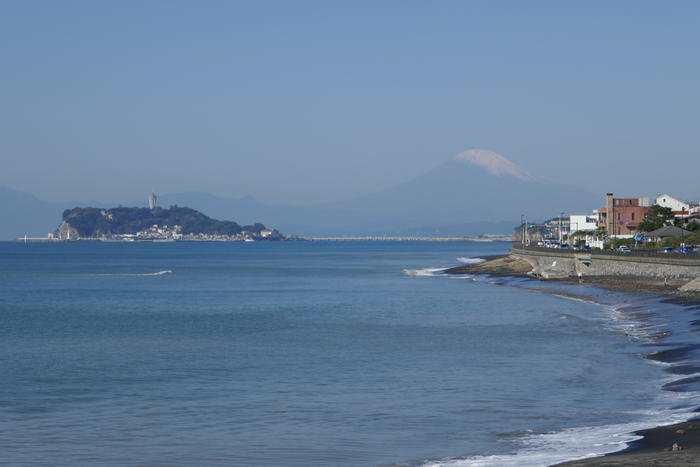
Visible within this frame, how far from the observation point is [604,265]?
8644 centimetres

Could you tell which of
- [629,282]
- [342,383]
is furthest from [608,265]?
[342,383]

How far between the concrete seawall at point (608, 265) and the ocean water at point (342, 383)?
827 cm

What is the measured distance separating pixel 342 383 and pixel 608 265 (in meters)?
60.8

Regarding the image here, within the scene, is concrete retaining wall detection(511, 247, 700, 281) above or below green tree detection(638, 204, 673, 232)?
below

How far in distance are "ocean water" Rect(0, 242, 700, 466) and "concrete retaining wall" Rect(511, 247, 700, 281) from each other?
8767 mm

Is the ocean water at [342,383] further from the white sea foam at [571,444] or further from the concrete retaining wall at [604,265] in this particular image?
the concrete retaining wall at [604,265]

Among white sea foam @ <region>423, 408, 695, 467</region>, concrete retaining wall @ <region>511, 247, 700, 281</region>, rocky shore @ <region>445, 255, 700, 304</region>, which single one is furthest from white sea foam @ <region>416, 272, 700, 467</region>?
concrete retaining wall @ <region>511, 247, 700, 281</region>

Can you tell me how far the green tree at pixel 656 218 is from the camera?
11550 cm

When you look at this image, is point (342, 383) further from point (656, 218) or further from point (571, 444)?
point (656, 218)

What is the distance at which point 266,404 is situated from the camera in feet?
83.3

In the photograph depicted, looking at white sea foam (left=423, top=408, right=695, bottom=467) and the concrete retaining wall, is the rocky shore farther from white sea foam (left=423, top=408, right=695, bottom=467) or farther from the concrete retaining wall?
white sea foam (left=423, top=408, right=695, bottom=467)

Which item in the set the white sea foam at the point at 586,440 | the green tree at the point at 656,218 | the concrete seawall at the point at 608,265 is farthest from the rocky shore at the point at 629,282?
the white sea foam at the point at 586,440

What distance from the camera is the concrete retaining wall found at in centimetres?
6756

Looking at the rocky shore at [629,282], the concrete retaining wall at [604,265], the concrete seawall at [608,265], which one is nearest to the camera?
the rocky shore at [629,282]
